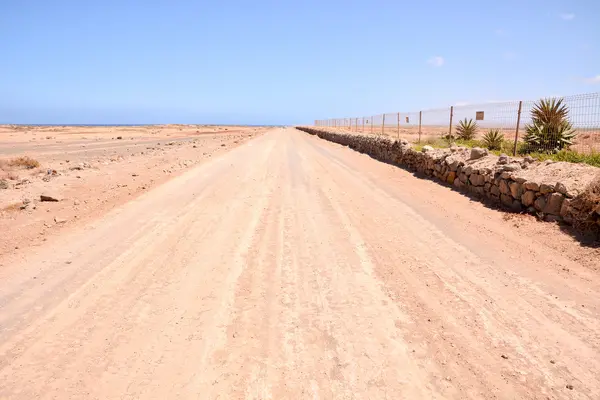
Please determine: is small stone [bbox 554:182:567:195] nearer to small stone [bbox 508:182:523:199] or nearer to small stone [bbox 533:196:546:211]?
small stone [bbox 533:196:546:211]

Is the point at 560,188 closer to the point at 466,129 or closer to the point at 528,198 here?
the point at 528,198

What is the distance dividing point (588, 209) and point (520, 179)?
1718 mm

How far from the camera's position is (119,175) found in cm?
1307

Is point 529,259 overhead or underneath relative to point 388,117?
underneath

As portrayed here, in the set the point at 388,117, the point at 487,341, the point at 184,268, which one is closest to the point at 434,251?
the point at 487,341

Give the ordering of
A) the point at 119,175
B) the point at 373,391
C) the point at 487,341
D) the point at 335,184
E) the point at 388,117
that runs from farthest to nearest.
→ the point at 388,117 < the point at 119,175 < the point at 335,184 < the point at 487,341 < the point at 373,391

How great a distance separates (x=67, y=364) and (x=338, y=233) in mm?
4131

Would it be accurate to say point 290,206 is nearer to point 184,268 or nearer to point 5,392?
point 184,268

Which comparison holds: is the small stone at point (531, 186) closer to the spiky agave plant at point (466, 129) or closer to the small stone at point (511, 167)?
the small stone at point (511, 167)

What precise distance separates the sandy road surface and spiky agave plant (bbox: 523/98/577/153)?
23.6 feet

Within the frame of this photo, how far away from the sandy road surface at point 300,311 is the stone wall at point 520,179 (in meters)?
0.71

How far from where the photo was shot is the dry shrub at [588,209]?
5.54 metres

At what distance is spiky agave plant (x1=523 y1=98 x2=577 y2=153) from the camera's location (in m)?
11.7

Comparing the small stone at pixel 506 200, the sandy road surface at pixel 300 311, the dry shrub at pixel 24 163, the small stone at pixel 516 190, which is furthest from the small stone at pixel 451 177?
the dry shrub at pixel 24 163
